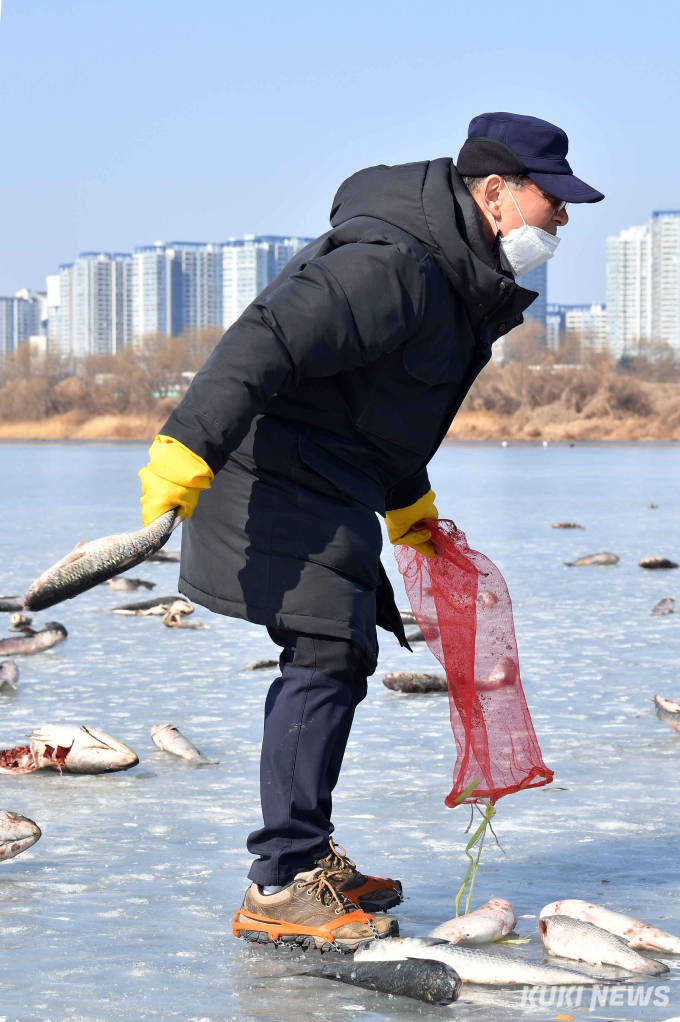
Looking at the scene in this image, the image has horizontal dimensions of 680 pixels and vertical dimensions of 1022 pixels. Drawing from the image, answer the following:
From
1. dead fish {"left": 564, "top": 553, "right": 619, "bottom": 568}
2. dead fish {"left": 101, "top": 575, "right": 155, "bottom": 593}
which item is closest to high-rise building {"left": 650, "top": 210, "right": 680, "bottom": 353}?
dead fish {"left": 564, "top": 553, "right": 619, "bottom": 568}

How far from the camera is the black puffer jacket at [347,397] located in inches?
108

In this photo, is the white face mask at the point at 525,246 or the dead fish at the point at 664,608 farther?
the dead fish at the point at 664,608

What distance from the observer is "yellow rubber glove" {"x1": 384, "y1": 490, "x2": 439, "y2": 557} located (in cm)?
356

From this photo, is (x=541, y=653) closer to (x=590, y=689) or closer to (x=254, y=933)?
(x=590, y=689)

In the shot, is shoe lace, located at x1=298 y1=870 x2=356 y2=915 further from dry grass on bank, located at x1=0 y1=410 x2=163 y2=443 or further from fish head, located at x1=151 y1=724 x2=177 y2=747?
dry grass on bank, located at x1=0 y1=410 x2=163 y2=443

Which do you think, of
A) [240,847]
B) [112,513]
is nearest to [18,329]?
[112,513]

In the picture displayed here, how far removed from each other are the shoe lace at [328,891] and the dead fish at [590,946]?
1.50 feet

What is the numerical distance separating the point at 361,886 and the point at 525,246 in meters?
1.58

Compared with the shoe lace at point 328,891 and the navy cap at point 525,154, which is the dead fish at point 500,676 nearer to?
the shoe lace at point 328,891

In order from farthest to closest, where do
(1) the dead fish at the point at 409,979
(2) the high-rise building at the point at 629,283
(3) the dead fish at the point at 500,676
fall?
(2) the high-rise building at the point at 629,283 → (3) the dead fish at the point at 500,676 → (1) the dead fish at the point at 409,979

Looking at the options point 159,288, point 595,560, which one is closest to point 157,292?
point 159,288

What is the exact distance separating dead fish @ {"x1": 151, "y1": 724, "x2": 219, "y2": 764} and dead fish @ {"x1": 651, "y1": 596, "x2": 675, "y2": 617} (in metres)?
4.54

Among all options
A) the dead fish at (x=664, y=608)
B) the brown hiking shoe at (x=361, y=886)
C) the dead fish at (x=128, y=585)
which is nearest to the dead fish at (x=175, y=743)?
the brown hiking shoe at (x=361, y=886)

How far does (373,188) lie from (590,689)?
3.47 m
